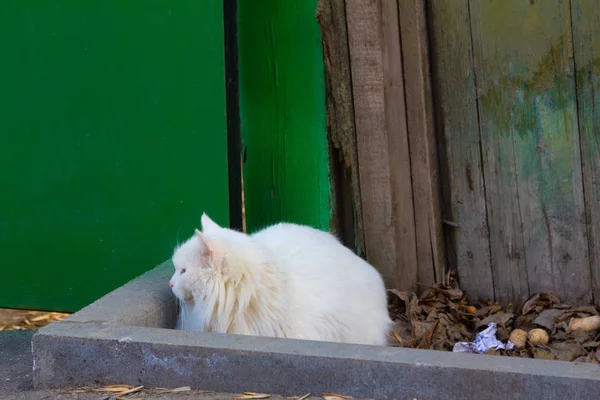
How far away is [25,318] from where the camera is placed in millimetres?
5645

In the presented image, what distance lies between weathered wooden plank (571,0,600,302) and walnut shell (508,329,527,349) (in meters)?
0.52

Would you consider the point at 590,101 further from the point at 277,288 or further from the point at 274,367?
the point at 274,367

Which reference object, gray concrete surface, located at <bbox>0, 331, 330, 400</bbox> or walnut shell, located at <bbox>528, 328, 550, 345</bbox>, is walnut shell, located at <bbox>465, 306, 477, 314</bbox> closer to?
walnut shell, located at <bbox>528, 328, 550, 345</bbox>

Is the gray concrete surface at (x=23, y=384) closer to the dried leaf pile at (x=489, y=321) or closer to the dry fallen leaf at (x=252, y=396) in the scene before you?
the dry fallen leaf at (x=252, y=396)

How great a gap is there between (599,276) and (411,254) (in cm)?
98

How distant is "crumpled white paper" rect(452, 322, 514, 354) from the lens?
405cm

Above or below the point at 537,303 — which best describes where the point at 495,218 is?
above

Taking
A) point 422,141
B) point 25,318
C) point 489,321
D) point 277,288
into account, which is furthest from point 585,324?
point 25,318

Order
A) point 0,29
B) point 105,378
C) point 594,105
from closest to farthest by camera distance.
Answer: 1. point 105,378
2. point 594,105
3. point 0,29

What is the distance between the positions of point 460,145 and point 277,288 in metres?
1.30

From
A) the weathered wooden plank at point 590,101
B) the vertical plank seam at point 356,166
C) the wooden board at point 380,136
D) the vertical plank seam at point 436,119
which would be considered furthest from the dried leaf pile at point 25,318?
the weathered wooden plank at point 590,101

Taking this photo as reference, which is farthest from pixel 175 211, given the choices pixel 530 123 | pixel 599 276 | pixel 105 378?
pixel 599 276

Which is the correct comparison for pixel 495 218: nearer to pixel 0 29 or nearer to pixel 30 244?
pixel 30 244

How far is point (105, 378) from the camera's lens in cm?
328
